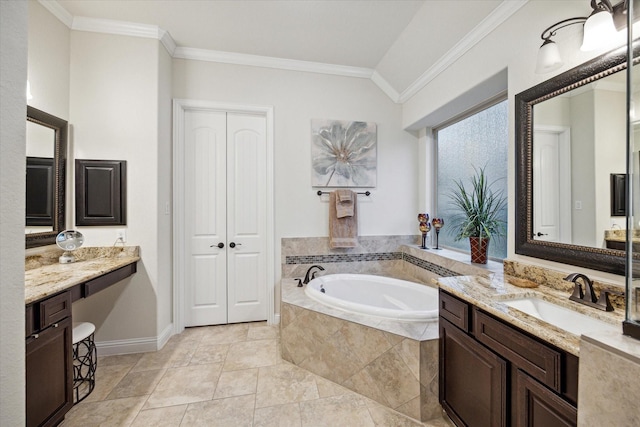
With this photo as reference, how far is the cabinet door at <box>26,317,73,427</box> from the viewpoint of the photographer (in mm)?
1269

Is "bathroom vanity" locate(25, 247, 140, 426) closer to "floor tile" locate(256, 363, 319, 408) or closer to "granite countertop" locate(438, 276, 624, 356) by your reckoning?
"floor tile" locate(256, 363, 319, 408)

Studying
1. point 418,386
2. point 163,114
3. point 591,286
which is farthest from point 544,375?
point 163,114

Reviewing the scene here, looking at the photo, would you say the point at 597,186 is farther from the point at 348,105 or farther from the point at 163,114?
the point at 163,114

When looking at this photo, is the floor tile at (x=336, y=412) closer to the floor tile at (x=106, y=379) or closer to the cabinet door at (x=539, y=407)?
the cabinet door at (x=539, y=407)

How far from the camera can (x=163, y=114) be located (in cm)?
247

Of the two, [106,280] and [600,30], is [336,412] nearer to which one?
[106,280]

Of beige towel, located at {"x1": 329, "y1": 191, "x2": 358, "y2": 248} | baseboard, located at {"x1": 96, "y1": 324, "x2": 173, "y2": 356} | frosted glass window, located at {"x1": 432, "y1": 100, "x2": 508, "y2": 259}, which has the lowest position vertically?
baseboard, located at {"x1": 96, "y1": 324, "x2": 173, "y2": 356}

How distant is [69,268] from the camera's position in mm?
1876

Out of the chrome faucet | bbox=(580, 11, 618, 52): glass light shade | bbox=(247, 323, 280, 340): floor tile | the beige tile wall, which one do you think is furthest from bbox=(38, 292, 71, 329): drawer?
bbox=(580, 11, 618, 52): glass light shade

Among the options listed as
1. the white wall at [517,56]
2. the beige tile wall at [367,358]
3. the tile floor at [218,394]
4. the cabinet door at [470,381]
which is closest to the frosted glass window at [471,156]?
the white wall at [517,56]

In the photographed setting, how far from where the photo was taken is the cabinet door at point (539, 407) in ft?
2.86

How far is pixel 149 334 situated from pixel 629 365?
2946 millimetres

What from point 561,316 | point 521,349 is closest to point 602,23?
point 561,316

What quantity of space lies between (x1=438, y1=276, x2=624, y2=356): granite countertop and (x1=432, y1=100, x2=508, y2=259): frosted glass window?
0.91 metres
